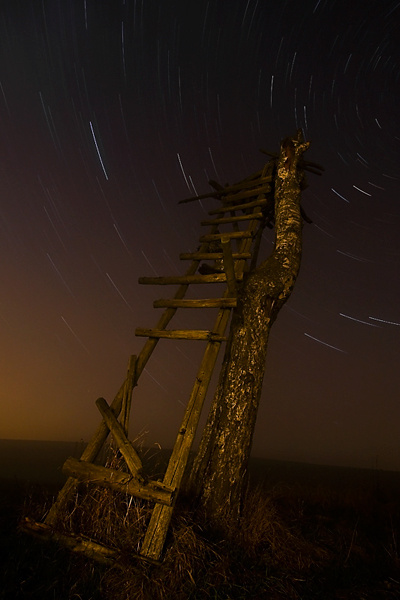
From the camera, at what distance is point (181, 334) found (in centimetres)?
521

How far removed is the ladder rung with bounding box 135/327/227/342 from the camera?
16.1 ft

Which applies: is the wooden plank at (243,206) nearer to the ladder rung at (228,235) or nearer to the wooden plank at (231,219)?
the wooden plank at (231,219)

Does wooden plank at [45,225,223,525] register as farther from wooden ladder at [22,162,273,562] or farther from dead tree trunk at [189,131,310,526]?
dead tree trunk at [189,131,310,526]

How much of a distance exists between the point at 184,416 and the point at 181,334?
47.5 inches

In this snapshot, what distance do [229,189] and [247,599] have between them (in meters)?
6.81

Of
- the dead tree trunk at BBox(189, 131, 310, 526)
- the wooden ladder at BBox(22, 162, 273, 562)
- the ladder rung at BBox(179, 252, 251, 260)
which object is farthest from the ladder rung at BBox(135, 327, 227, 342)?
the ladder rung at BBox(179, 252, 251, 260)

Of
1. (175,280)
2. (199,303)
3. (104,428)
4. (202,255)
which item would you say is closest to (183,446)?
(104,428)

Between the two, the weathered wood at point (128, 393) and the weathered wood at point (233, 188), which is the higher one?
the weathered wood at point (233, 188)

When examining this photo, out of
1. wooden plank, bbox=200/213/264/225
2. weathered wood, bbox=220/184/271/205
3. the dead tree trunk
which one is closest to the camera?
the dead tree trunk

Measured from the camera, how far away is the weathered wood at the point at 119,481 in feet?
12.6

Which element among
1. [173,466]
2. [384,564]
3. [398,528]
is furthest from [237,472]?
[398,528]

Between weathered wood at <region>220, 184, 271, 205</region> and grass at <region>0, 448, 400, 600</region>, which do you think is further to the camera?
weathered wood at <region>220, 184, 271, 205</region>

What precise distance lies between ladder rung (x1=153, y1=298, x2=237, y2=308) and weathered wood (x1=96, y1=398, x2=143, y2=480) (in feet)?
5.76

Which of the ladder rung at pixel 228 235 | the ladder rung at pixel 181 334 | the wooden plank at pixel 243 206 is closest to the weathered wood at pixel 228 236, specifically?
the ladder rung at pixel 228 235
